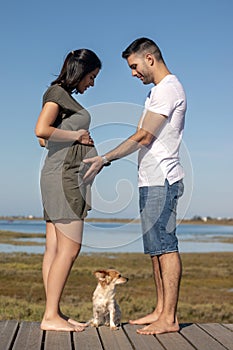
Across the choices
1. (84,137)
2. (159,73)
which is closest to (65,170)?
(84,137)

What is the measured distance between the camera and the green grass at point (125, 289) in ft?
37.5

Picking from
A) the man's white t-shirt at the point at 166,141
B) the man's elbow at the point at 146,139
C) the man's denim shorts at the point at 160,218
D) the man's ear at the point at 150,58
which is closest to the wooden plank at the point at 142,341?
the man's denim shorts at the point at 160,218

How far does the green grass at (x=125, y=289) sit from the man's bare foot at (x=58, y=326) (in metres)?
5.58

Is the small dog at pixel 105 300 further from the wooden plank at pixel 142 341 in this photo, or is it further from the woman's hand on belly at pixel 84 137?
the woman's hand on belly at pixel 84 137

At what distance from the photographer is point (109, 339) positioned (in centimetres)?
418

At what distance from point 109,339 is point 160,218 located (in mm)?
867

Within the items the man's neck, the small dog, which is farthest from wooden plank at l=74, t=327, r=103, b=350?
the man's neck

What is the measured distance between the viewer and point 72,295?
13852 mm

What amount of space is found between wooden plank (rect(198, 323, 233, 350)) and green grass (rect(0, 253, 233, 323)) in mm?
5545

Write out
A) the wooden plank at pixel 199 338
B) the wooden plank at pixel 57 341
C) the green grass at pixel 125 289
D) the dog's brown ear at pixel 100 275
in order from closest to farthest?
Result: the wooden plank at pixel 57 341 < the wooden plank at pixel 199 338 < the dog's brown ear at pixel 100 275 < the green grass at pixel 125 289

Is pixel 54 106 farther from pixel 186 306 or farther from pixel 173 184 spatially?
pixel 186 306

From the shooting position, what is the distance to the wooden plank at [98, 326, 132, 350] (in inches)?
157

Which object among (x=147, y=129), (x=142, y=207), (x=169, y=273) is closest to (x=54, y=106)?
(x=147, y=129)

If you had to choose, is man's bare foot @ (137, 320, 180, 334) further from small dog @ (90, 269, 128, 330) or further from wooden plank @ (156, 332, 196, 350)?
small dog @ (90, 269, 128, 330)
